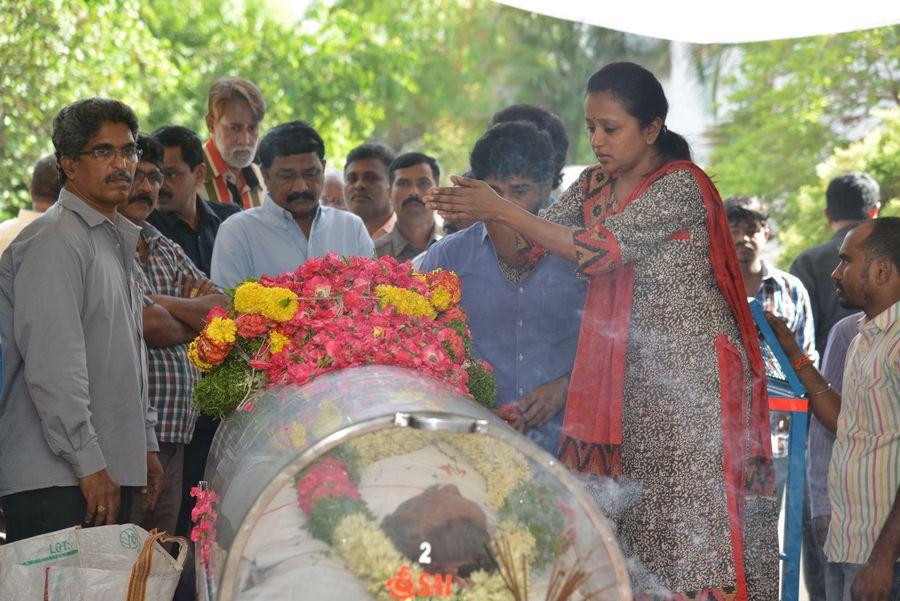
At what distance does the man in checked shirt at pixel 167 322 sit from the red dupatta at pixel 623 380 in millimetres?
1525

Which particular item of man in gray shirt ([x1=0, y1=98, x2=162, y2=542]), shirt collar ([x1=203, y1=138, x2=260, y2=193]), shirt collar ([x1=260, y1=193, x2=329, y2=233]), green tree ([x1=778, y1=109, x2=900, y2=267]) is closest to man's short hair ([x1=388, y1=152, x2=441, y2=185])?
shirt collar ([x1=203, y1=138, x2=260, y2=193])

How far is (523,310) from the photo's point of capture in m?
4.30

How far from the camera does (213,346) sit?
142 inches

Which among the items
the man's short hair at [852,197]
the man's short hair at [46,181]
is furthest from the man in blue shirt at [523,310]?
the man's short hair at [852,197]

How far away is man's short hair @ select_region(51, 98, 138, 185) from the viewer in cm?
386

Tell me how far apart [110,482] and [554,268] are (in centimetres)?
178

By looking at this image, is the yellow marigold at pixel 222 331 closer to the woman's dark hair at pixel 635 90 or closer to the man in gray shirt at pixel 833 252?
the woman's dark hair at pixel 635 90

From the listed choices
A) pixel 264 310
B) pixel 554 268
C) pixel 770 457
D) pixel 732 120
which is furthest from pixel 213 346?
pixel 732 120

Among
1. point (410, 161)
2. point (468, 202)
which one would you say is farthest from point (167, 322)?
point (410, 161)

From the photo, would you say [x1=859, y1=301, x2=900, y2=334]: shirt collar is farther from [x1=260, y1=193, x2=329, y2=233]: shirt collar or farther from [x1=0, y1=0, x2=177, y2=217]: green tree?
[x1=0, y1=0, x2=177, y2=217]: green tree

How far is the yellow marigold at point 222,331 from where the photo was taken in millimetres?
3590

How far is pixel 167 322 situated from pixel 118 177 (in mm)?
697

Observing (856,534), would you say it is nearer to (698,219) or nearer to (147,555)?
(698,219)

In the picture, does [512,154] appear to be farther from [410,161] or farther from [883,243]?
[410,161]
